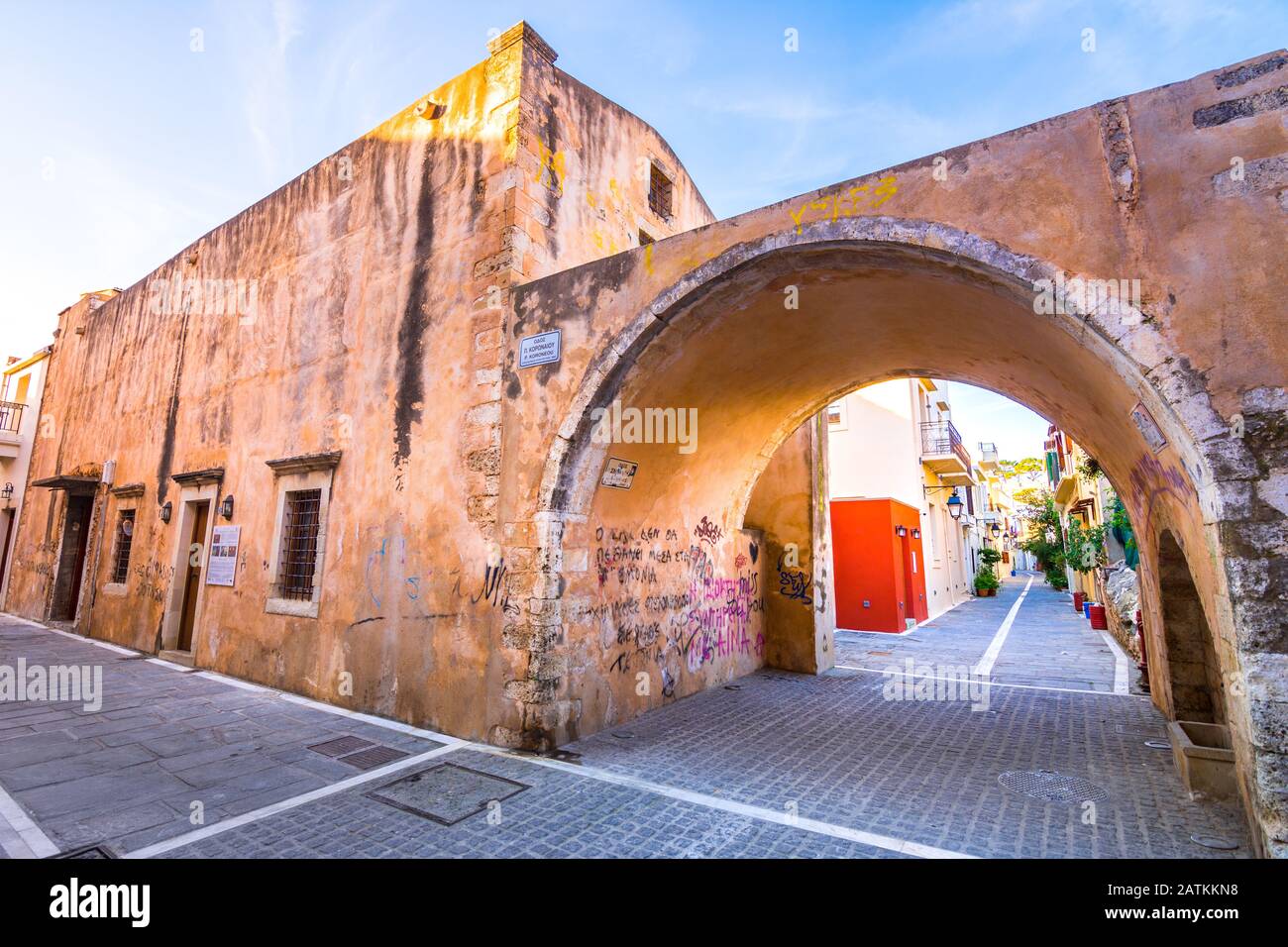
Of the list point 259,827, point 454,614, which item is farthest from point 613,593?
point 259,827

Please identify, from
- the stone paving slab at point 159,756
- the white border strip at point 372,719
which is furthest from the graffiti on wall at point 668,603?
the stone paving slab at point 159,756

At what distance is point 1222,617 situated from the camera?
3117 millimetres

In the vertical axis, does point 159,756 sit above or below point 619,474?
below

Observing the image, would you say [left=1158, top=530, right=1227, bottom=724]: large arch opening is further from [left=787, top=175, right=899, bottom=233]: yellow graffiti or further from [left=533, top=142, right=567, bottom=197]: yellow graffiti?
[left=533, top=142, right=567, bottom=197]: yellow graffiti

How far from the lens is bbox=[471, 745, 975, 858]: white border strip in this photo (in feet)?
11.4

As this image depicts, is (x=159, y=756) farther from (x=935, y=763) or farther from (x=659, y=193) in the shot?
(x=659, y=193)

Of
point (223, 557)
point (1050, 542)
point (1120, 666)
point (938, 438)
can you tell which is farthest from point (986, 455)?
point (223, 557)

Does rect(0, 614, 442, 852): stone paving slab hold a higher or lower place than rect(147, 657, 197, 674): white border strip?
higher

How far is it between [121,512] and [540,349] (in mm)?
11127

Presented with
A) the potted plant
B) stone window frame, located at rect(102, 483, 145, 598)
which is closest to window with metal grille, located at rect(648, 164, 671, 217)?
stone window frame, located at rect(102, 483, 145, 598)

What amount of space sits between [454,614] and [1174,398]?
561 centimetres

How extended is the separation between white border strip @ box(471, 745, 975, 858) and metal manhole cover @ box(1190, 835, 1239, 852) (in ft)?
4.52

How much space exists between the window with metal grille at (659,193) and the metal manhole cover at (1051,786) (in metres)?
8.15

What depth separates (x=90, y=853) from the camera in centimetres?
339
